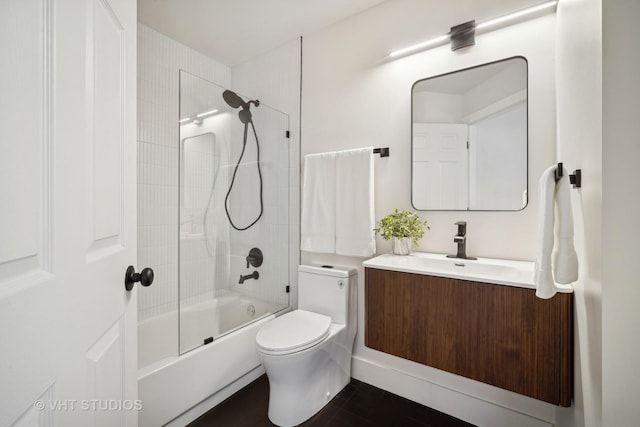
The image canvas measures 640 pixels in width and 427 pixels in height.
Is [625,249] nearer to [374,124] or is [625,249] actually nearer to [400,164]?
[400,164]

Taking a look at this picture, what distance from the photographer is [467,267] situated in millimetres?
1475

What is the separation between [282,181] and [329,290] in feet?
3.11

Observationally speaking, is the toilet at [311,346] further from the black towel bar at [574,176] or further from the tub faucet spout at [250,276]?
the black towel bar at [574,176]

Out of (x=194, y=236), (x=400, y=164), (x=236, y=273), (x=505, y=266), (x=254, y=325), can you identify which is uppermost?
(x=400, y=164)

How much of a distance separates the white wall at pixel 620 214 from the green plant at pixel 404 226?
98 cm

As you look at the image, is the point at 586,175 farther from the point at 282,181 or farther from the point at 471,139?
the point at 282,181

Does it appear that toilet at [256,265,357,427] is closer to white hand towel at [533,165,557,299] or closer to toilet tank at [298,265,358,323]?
toilet tank at [298,265,358,323]

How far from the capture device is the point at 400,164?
1.80 meters

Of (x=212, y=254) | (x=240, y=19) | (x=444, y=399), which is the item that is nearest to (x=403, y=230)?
(x=444, y=399)

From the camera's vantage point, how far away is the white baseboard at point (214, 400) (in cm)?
146

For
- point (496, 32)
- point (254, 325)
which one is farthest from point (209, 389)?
point (496, 32)

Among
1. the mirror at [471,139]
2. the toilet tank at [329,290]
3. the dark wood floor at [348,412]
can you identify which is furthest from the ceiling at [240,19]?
the dark wood floor at [348,412]

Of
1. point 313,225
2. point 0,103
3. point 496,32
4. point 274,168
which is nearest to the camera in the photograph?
point 0,103

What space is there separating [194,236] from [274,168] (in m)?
0.80
